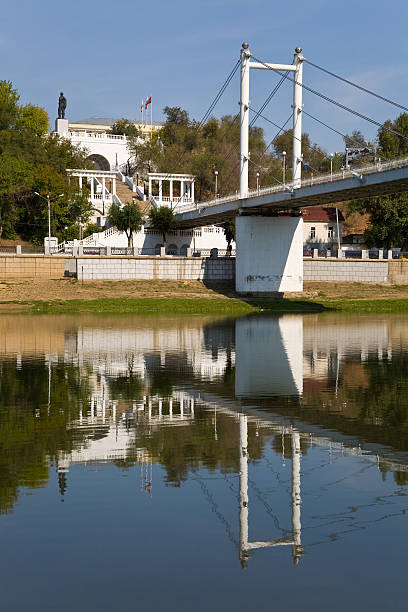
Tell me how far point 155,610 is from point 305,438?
7.55 meters

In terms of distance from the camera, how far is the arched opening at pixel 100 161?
121 m

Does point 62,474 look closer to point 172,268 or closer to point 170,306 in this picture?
point 170,306

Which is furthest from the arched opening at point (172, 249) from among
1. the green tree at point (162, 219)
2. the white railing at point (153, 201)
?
the white railing at point (153, 201)


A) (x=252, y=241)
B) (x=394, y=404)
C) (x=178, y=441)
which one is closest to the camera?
(x=178, y=441)

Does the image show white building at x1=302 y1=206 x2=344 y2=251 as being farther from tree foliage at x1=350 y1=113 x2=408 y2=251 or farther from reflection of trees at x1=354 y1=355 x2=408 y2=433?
reflection of trees at x1=354 y1=355 x2=408 y2=433

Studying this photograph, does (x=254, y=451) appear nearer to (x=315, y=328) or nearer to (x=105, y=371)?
(x=105, y=371)

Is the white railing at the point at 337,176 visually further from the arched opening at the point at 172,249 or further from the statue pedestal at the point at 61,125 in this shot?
the statue pedestal at the point at 61,125

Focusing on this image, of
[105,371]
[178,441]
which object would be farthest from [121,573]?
[105,371]

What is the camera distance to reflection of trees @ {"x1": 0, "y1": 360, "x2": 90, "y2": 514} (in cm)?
1291

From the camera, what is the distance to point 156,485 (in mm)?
12383

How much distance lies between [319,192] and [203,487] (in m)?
44.0

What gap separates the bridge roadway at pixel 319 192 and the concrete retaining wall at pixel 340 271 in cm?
719

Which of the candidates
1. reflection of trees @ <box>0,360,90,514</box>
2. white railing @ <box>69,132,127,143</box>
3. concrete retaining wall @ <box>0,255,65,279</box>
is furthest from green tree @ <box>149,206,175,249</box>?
reflection of trees @ <box>0,360,90,514</box>

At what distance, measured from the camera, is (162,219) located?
→ 84.5m
